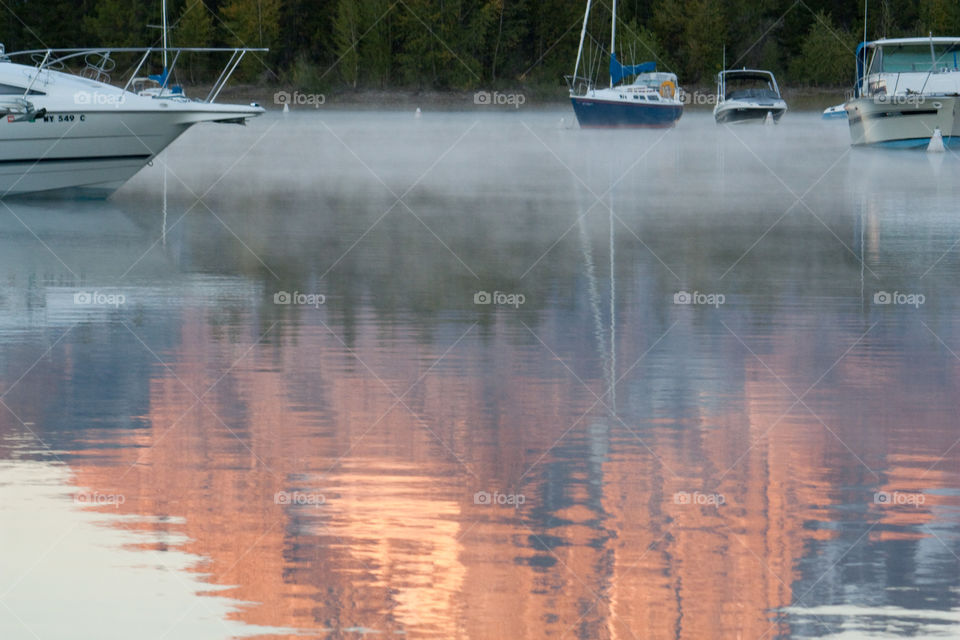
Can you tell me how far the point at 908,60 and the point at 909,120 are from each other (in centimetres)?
267

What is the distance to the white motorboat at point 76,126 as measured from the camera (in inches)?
1112

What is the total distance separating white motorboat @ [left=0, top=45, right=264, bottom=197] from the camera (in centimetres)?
2823

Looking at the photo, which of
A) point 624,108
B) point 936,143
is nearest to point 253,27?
point 624,108

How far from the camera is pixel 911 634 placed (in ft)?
24.1

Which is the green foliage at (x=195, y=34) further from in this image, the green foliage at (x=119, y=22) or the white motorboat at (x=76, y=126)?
the white motorboat at (x=76, y=126)

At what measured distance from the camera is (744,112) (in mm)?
81312

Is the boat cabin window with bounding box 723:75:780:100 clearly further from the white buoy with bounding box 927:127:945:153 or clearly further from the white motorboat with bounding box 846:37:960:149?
the white buoy with bounding box 927:127:945:153

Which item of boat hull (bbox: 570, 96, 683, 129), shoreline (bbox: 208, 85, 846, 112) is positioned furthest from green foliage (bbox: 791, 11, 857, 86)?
boat hull (bbox: 570, 96, 683, 129)

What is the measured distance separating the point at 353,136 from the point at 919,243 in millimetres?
44995

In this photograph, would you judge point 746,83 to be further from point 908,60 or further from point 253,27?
point 908,60

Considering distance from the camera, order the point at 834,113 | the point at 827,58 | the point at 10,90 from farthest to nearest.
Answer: the point at 827,58 < the point at 834,113 < the point at 10,90

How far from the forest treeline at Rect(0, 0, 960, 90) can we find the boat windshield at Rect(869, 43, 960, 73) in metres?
72.3

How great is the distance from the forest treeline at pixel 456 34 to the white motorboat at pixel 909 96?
7226 cm

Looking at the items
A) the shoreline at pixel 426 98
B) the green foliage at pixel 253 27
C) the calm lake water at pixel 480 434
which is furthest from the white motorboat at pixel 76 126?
the green foliage at pixel 253 27
